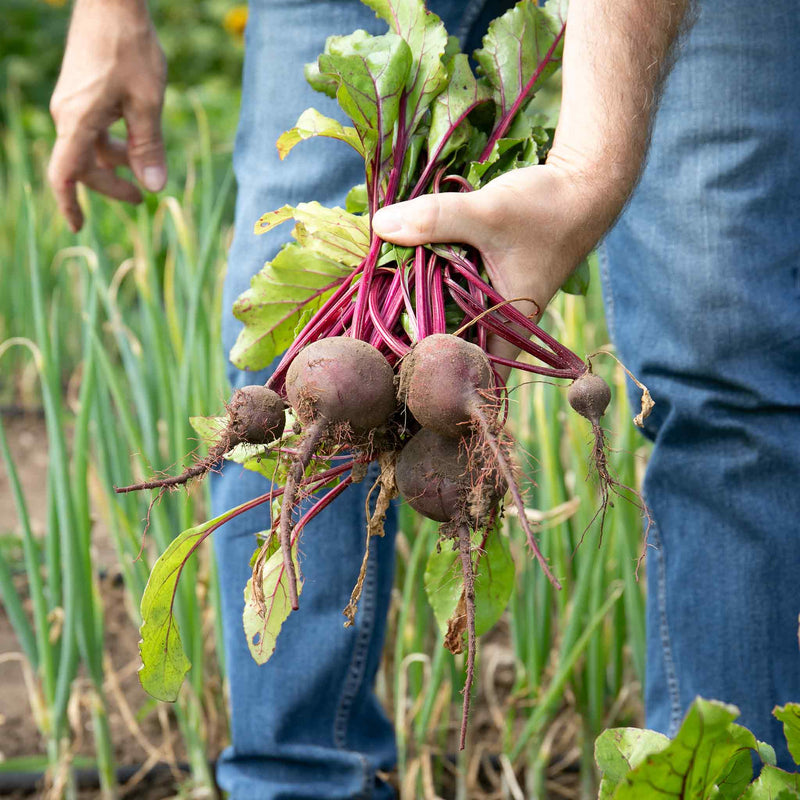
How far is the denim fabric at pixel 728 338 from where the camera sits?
0.97m

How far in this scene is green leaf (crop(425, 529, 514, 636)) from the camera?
33.2 inches

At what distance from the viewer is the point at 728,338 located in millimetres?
975

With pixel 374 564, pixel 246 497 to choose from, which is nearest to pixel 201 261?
pixel 246 497

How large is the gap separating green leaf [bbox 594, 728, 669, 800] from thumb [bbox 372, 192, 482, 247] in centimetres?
40

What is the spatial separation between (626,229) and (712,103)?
0.17 meters

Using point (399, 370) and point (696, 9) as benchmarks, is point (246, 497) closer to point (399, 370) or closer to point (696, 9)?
point (399, 370)

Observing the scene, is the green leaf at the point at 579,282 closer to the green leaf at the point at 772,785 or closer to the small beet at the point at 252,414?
the small beet at the point at 252,414

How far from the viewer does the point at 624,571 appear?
1.24m

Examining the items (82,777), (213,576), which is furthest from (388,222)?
(82,777)

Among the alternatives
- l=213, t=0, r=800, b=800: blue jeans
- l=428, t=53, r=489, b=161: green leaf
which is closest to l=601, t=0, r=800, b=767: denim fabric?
l=213, t=0, r=800, b=800: blue jeans

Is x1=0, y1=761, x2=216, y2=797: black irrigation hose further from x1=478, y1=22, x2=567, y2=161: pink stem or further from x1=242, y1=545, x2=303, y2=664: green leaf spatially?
x1=478, y1=22, x2=567, y2=161: pink stem

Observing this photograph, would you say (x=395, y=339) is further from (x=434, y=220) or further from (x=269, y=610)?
(x=269, y=610)

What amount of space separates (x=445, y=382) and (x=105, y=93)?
810 millimetres

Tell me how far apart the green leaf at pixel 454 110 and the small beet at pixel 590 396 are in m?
0.29
